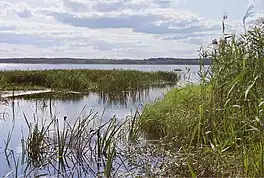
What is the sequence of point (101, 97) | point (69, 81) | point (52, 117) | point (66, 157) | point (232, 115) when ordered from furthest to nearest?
1. point (69, 81)
2. point (101, 97)
3. point (52, 117)
4. point (66, 157)
5. point (232, 115)

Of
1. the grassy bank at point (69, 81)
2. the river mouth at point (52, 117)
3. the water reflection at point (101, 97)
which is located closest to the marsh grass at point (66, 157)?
the river mouth at point (52, 117)

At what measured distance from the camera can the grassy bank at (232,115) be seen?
5.15 meters

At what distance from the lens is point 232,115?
5.88 meters

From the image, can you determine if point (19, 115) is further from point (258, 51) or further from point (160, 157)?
point (258, 51)

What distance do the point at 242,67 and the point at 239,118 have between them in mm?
647

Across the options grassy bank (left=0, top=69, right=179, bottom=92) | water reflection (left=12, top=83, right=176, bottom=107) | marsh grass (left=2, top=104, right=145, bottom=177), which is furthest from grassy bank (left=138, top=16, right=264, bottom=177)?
grassy bank (left=0, top=69, right=179, bottom=92)

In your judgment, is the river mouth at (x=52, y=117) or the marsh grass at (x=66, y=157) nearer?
the marsh grass at (x=66, y=157)

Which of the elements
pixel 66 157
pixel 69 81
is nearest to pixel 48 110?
pixel 66 157

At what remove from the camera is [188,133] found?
7.47 metres

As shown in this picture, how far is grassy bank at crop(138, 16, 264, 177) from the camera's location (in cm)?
515

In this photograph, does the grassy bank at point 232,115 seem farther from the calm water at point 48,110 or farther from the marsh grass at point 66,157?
the calm water at point 48,110

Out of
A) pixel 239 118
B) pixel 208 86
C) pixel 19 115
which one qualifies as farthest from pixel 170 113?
pixel 19 115

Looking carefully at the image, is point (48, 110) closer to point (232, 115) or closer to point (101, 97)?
point (101, 97)

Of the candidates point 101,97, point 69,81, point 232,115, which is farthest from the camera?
point 69,81
